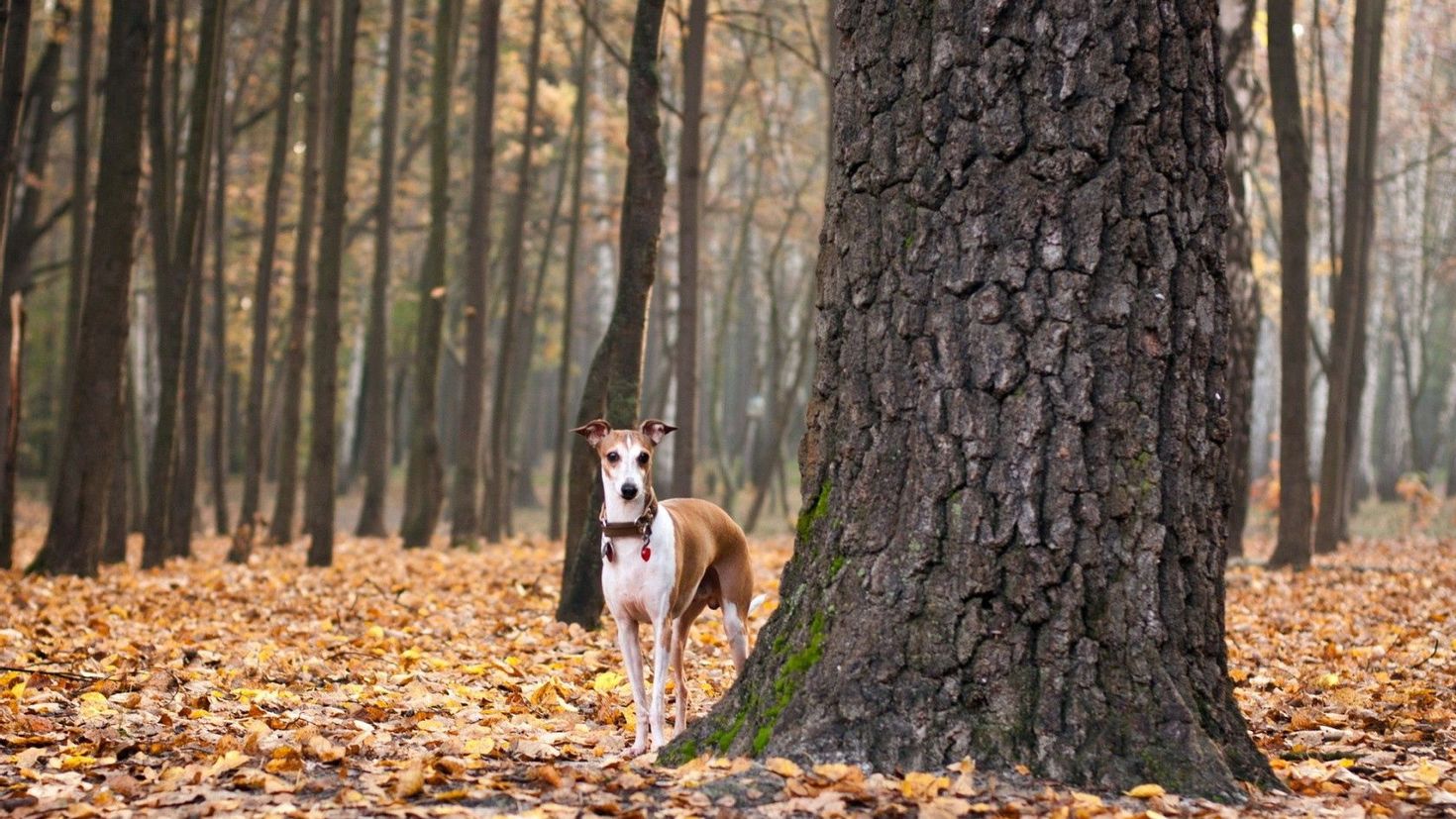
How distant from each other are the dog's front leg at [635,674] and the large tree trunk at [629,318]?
3.50 metres

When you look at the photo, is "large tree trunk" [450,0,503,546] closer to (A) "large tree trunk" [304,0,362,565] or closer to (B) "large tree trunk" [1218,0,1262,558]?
(A) "large tree trunk" [304,0,362,565]

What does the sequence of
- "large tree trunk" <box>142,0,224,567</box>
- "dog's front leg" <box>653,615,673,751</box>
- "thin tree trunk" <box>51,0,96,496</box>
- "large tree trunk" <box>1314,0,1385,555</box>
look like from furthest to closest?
"thin tree trunk" <box>51,0,96,496</box> < "large tree trunk" <box>1314,0,1385,555</box> < "large tree trunk" <box>142,0,224,567</box> < "dog's front leg" <box>653,615,673,751</box>

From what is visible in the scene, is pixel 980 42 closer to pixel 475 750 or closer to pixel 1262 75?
pixel 475 750

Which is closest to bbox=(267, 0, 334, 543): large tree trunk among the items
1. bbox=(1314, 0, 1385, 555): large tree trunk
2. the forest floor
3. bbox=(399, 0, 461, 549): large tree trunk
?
bbox=(399, 0, 461, 549): large tree trunk

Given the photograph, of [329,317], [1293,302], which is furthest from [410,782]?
[329,317]

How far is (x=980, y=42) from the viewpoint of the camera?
5000mm

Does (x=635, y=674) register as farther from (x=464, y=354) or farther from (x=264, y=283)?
(x=464, y=354)

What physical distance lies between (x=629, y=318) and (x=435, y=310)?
8574mm

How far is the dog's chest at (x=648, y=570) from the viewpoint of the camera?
5887 millimetres

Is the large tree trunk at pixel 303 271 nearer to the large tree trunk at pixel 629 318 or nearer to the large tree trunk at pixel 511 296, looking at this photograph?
the large tree trunk at pixel 511 296

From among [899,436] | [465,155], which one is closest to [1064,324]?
[899,436]

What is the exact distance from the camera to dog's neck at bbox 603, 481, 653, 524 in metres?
5.79

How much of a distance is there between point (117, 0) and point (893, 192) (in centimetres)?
955

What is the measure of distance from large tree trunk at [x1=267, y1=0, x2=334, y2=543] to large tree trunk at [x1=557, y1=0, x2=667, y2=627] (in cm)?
722
